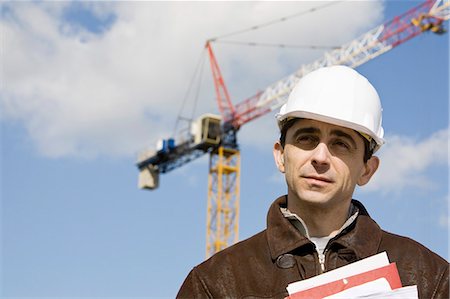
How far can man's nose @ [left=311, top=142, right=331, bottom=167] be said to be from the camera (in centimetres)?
303

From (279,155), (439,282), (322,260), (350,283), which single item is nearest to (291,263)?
(322,260)

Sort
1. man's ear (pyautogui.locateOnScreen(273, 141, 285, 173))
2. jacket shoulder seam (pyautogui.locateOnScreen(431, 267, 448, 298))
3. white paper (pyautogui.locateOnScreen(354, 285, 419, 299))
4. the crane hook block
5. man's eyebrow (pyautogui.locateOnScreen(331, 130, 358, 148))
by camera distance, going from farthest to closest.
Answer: the crane hook block < man's ear (pyautogui.locateOnScreen(273, 141, 285, 173)) < man's eyebrow (pyautogui.locateOnScreen(331, 130, 358, 148)) < jacket shoulder seam (pyautogui.locateOnScreen(431, 267, 448, 298)) < white paper (pyautogui.locateOnScreen(354, 285, 419, 299))

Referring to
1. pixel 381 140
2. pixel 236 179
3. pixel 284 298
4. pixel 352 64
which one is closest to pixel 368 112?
pixel 381 140

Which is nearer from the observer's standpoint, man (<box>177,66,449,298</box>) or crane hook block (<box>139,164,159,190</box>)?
man (<box>177,66,449,298</box>)

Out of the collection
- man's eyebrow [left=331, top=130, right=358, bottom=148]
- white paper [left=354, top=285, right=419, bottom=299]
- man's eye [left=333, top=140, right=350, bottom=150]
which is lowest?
white paper [left=354, top=285, right=419, bottom=299]

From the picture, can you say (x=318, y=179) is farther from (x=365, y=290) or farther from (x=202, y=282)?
(x=202, y=282)

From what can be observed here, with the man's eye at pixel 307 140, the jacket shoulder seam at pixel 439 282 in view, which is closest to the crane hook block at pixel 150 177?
the man's eye at pixel 307 140

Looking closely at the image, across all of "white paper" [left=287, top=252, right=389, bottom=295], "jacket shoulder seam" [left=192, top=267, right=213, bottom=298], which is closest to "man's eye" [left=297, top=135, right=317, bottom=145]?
"white paper" [left=287, top=252, right=389, bottom=295]

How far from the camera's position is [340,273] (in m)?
2.81

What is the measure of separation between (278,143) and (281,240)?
0.40 meters

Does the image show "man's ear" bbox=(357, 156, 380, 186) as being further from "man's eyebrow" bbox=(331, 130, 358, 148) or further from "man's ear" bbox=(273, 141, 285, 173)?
"man's ear" bbox=(273, 141, 285, 173)

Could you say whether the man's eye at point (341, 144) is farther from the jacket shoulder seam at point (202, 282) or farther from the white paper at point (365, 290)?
the jacket shoulder seam at point (202, 282)

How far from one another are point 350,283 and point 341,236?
0.33m

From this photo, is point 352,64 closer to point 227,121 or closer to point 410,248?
point 227,121
